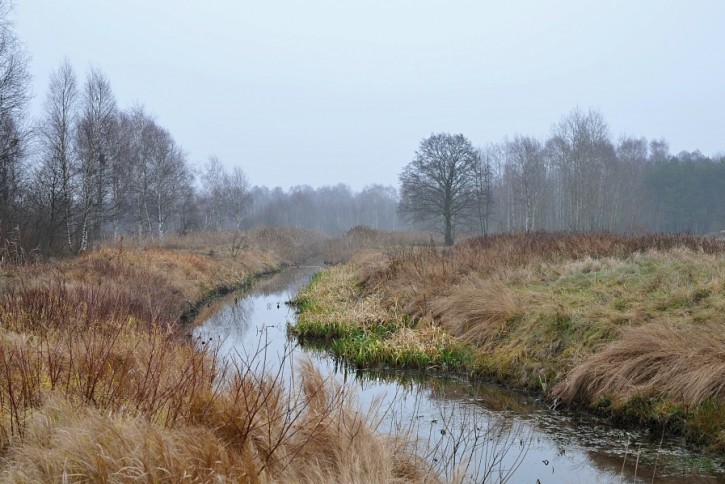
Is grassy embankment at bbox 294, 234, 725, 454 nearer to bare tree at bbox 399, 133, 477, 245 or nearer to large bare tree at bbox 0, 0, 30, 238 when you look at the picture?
large bare tree at bbox 0, 0, 30, 238

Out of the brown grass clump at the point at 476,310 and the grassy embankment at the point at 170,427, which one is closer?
the grassy embankment at the point at 170,427

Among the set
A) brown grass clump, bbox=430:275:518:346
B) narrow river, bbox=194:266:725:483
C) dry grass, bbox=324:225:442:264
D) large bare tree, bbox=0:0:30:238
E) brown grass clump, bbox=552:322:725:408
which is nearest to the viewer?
narrow river, bbox=194:266:725:483

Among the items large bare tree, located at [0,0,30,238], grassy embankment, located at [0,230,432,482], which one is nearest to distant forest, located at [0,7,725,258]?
large bare tree, located at [0,0,30,238]

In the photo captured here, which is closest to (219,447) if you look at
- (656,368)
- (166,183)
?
(656,368)

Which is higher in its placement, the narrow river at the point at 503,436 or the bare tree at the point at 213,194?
the bare tree at the point at 213,194

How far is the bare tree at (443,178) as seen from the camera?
39688 millimetres

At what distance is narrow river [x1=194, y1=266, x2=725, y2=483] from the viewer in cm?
466

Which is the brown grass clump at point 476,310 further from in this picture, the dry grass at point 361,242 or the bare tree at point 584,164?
the bare tree at point 584,164

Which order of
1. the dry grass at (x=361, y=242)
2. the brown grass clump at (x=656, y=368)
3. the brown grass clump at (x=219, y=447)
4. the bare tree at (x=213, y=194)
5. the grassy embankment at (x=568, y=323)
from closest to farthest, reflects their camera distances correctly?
the brown grass clump at (x=219, y=447), the brown grass clump at (x=656, y=368), the grassy embankment at (x=568, y=323), the dry grass at (x=361, y=242), the bare tree at (x=213, y=194)

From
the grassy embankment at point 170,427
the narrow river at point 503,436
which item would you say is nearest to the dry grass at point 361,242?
the narrow river at point 503,436

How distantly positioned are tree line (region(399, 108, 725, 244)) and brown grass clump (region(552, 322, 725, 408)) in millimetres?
24295

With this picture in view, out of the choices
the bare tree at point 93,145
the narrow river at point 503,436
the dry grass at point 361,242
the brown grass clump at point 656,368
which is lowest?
the narrow river at point 503,436

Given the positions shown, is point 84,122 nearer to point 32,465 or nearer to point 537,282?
point 537,282

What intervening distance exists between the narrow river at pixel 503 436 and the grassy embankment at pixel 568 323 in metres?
0.38
